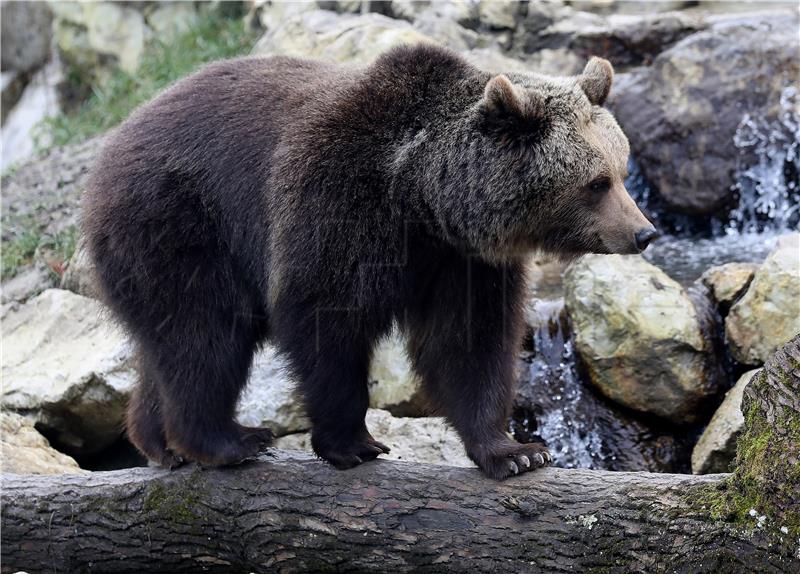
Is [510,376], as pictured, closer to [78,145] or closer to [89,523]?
[89,523]

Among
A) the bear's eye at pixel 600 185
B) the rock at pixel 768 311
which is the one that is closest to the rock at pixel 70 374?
the bear's eye at pixel 600 185

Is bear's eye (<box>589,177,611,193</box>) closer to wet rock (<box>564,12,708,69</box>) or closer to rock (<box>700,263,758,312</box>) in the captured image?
rock (<box>700,263,758,312</box>)

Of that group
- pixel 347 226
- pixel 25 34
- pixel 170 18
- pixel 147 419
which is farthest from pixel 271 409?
pixel 25 34

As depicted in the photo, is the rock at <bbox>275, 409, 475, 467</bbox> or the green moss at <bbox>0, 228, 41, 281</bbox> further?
the green moss at <bbox>0, 228, 41, 281</bbox>

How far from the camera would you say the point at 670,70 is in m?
11.3

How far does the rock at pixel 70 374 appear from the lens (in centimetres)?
773

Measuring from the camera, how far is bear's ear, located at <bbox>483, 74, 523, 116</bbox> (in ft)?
15.8

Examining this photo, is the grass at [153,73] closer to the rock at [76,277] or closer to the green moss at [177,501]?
the rock at [76,277]

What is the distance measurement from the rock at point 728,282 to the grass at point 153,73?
7.38 meters

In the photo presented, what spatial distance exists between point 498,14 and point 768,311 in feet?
23.7

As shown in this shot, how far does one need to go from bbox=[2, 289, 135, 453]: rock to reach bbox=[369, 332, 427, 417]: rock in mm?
1898

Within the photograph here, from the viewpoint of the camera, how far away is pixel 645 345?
739cm

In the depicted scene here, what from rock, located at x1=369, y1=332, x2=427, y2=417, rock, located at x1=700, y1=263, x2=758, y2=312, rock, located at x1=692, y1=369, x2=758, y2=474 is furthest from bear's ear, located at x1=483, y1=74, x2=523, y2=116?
rock, located at x1=700, y1=263, x2=758, y2=312

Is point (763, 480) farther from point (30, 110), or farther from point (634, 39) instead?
point (30, 110)
